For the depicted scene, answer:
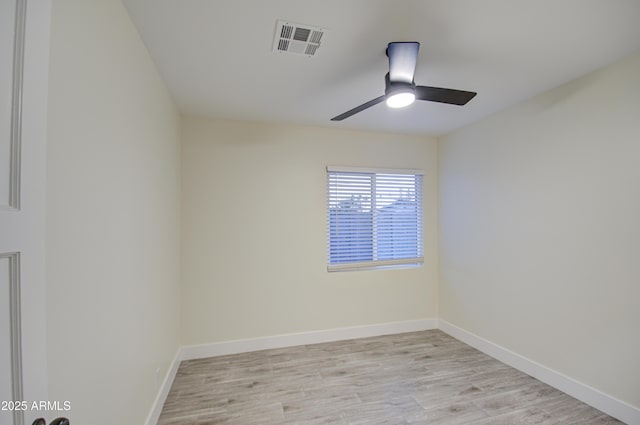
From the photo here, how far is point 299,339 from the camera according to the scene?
326 centimetres

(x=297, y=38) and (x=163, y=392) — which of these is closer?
(x=297, y=38)

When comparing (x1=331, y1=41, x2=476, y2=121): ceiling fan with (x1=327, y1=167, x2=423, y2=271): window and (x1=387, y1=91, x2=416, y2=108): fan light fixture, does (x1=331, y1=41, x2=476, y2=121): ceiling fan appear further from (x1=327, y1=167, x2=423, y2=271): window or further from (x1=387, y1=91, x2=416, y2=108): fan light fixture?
(x1=327, y1=167, x2=423, y2=271): window

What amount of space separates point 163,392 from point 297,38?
9.10ft

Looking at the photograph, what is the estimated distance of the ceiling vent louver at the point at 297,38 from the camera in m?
1.61

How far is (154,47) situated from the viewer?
179cm

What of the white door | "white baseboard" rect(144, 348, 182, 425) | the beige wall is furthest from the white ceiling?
"white baseboard" rect(144, 348, 182, 425)

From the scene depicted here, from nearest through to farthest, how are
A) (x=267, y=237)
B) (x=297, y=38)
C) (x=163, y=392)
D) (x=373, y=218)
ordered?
(x=297, y=38)
(x=163, y=392)
(x=267, y=237)
(x=373, y=218)

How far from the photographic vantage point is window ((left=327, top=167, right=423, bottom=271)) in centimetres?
347

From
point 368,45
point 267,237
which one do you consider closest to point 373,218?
point 267,237

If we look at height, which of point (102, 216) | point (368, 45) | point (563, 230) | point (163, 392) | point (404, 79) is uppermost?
point (368, 45)

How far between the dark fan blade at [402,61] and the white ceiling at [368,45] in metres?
0.06

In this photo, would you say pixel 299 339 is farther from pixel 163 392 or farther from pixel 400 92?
pixel 400 92

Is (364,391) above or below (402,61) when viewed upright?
below

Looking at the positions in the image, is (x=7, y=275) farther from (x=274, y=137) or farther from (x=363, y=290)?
(x=363, y=290)
